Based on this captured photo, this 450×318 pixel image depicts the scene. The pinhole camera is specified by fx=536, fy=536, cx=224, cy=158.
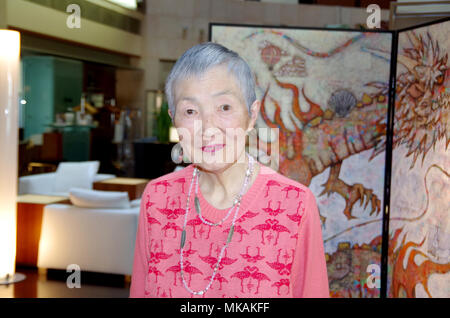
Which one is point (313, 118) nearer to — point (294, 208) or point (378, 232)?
point (378, 232)

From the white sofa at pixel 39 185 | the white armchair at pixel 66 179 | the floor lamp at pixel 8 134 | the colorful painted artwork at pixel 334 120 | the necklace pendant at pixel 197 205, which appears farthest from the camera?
the white armchair at pixel 66 179

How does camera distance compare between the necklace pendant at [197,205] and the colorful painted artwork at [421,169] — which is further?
the colorful painted artwork at [421,169]

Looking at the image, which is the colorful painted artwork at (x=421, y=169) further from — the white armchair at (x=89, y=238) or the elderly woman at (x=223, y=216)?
the white armchair at (x=89, y=238)

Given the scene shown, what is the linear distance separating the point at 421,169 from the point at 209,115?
153 centimetres

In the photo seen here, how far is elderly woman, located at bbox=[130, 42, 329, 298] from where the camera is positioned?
1.04 m

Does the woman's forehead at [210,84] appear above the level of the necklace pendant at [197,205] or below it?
above

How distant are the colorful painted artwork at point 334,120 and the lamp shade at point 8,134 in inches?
79.5

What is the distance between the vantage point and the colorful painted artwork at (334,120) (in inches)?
101

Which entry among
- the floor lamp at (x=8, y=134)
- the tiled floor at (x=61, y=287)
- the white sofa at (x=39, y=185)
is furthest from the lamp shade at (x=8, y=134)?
the white sofa at (x=39, y=185)

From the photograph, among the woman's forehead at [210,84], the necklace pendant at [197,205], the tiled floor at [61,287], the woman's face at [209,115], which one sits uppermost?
the woman's forehead at [210,84]

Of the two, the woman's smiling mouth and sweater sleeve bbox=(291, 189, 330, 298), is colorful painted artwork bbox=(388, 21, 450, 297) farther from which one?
the woman's smiling mouth

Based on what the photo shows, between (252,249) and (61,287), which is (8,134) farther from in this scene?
(252,249)

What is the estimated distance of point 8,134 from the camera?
398 centimetres

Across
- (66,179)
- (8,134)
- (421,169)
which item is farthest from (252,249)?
(66,179)
